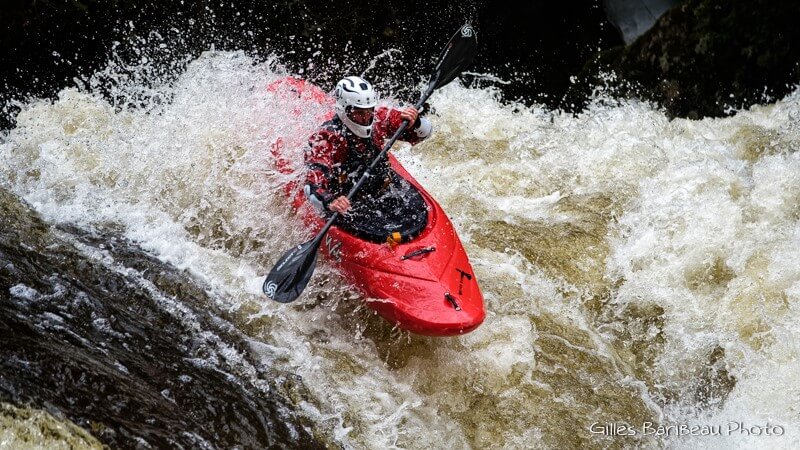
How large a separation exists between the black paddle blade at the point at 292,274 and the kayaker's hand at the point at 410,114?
1.11 m

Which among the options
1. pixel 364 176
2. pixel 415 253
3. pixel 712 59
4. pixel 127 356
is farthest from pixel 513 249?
pixel 712 59

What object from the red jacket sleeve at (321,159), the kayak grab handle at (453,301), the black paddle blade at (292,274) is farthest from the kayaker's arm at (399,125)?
the kayak grab handle at (453,301)

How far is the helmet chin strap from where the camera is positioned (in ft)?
14.7

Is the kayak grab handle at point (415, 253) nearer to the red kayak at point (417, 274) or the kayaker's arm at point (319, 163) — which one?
the red kayak at point (417, 274)

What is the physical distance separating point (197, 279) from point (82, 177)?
1658 millimetres

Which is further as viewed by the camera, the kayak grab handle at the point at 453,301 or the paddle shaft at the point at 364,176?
the paddle shaft at the point at 364,176

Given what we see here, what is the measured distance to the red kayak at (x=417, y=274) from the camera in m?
3.99

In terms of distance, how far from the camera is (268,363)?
3.85 m

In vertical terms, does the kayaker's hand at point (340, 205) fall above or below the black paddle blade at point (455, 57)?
below

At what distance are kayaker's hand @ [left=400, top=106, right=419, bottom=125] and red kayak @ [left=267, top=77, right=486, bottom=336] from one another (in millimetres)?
473

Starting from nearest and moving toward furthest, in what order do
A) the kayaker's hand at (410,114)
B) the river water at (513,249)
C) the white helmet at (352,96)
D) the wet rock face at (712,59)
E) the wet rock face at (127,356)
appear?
the wet rock face at (127,356), the river water at (513,249), the white helmet at (352,96), the kayaker's hand at (410,114), the wet rock face at (712,59)

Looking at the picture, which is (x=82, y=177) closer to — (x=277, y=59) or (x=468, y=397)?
(x=277, y=59)

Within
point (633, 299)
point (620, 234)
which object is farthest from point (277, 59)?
point (633, 299)

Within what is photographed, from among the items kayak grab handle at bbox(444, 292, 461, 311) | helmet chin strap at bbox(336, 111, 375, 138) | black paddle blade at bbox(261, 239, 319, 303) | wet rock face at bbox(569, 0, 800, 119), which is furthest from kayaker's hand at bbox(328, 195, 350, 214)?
wet rock face at bbox(569, 0, 800, 119)
